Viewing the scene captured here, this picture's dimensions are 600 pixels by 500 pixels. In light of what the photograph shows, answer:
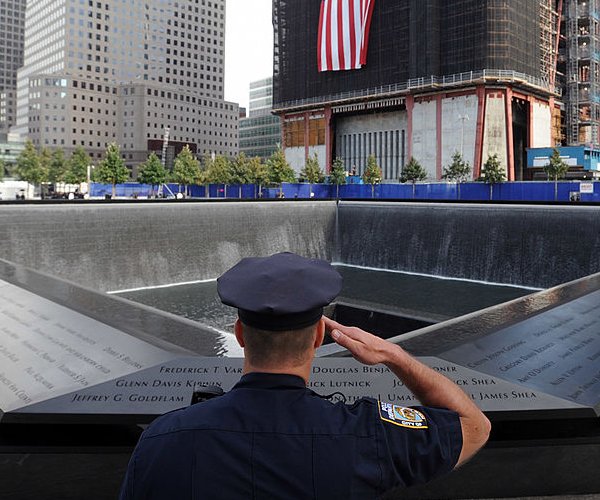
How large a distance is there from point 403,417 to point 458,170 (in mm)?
63048

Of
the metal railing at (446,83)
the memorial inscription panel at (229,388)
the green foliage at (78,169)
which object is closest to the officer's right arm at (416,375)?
the memorial inscription panel at (229,388)

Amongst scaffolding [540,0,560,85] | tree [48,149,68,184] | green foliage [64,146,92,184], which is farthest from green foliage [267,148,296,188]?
scaffolding [540,0,560,85]

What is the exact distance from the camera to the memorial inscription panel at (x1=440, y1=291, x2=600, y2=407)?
4.12 metres

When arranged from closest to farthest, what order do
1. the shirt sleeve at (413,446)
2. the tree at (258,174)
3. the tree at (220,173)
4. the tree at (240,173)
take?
the shirt sleeve at (413,446) → the tree at (258,174) → the tree at (240,173) → the tree at (220,173)

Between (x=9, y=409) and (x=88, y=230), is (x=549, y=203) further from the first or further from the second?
(x=9, y=409)

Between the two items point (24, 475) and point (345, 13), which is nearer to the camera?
point (24, 475)

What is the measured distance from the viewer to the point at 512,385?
4.06 meters

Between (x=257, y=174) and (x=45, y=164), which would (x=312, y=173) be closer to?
(x=257, y=174)

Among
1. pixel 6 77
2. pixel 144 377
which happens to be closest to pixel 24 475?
pixel 144 377

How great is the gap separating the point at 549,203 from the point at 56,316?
895 inches

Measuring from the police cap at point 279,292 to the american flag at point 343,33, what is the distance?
7676cm

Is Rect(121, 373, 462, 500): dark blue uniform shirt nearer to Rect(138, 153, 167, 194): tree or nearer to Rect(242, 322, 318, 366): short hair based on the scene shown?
Rect(242, 322, 318, 366): short hair

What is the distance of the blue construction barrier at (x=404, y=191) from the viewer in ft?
145

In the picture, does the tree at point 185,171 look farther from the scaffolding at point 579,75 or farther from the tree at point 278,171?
the scaffolding at point 579,75
